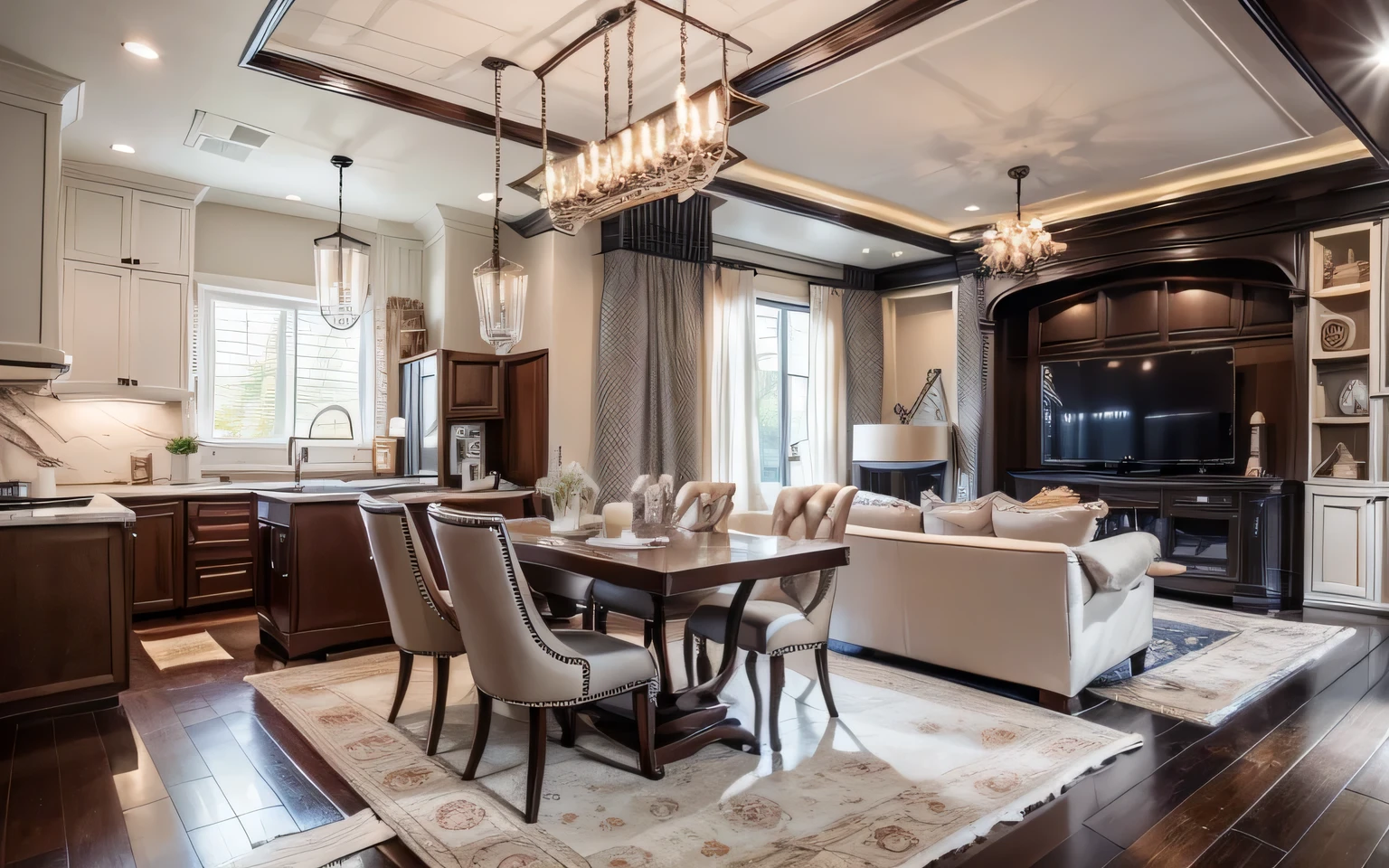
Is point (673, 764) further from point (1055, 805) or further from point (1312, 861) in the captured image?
point (1312, 861)

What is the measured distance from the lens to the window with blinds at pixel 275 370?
18.6 ft

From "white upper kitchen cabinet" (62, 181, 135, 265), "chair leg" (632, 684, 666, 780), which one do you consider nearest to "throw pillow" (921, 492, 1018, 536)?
"chair leg" (632, 684, 666, 780)

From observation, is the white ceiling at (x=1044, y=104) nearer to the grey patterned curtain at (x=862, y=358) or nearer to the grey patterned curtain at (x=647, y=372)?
the grey patterned curtain at (x=647, y=372)

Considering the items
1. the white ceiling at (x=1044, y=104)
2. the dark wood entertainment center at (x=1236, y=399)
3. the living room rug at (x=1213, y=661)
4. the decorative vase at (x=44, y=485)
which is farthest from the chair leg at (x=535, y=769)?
the dark wood entertainment center at (x=1236, y=399)

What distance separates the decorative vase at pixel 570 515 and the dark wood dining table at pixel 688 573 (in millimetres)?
220

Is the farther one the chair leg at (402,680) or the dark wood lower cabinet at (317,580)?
the dark wood lower cabinet at (317,580)

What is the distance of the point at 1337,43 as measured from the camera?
3.14m

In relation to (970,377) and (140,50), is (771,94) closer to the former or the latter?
(140,50)

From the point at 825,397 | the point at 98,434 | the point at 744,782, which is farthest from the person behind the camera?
the point at 825,397

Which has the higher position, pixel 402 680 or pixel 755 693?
pixel 402 680

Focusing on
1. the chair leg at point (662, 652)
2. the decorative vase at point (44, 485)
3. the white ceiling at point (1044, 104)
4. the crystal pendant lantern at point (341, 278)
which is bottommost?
the chair leg at point (662, 652)

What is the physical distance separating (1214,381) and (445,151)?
5865 mm

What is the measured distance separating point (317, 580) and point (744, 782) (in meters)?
2.64

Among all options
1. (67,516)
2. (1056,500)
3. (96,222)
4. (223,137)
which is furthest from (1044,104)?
(96,222)
